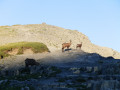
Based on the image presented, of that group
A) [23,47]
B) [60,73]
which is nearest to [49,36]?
[23,47]

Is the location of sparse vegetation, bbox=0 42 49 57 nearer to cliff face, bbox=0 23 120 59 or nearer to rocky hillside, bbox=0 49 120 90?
rocky hillside, bbox=0 49 120 90

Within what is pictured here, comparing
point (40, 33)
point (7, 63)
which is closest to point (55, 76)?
point (7, 63)

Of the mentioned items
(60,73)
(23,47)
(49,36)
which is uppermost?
(49,36)

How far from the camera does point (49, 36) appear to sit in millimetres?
76875

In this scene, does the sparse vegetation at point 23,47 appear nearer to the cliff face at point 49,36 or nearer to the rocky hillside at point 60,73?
the rocky hillside at point 60,73

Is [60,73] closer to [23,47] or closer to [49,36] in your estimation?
[23,47]

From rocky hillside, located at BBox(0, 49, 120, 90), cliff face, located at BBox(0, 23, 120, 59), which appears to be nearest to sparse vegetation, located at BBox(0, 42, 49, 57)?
rocky hillside, located at BBox(0, 49, 120, 90)

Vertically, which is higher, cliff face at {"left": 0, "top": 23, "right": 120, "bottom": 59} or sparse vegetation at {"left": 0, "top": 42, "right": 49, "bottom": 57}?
cliff face at {"left": 0, "top": 23, "right": 120, "bottom": 59}

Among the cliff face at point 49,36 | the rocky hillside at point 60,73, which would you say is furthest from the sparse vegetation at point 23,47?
the cliff face at point 49,36

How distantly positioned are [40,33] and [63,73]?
38980 mm

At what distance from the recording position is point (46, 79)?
119ft

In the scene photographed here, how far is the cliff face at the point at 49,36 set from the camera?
70.5 meters

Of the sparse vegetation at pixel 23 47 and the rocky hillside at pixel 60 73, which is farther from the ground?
the sparse vegetation at pixel 23 47

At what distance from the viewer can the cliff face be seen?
231 feet
